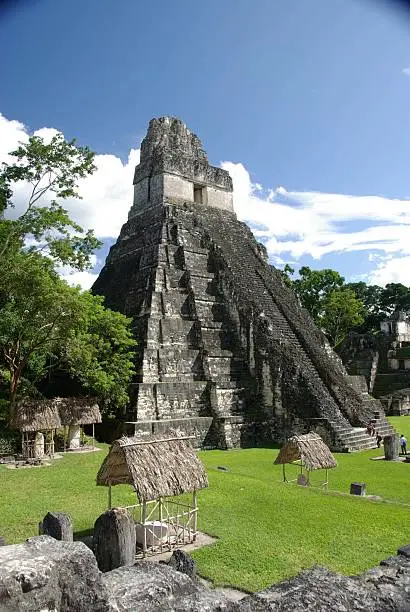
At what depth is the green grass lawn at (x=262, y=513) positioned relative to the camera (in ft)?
22.2

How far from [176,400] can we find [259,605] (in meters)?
13.7

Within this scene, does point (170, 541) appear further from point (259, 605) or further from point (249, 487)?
point (259, 605)

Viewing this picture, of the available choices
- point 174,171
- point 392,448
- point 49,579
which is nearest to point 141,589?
point 49,579

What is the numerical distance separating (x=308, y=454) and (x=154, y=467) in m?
4.52

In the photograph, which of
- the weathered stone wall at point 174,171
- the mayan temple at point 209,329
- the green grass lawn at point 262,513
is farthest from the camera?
the weathered stone wall at point 174,171

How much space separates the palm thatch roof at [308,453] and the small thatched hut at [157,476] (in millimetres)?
3520

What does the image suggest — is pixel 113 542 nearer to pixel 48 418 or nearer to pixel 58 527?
pixel 58 527

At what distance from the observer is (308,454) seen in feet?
36.1

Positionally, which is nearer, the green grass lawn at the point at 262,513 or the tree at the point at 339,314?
the green grass lawn at the point at 262,513

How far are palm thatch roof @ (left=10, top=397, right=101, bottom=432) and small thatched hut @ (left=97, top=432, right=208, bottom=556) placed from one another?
292 inches

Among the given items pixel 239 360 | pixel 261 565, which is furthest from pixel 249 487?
pixel 239 360

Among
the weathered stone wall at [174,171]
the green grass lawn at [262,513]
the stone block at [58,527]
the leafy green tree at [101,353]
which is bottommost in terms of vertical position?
the green grass lawn at [262,513]

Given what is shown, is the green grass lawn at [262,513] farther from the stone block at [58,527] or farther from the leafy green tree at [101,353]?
the leafy green tree at [101,353]

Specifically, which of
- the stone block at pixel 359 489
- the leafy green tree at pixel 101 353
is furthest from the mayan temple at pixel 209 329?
the stone block at pixel 359 489
